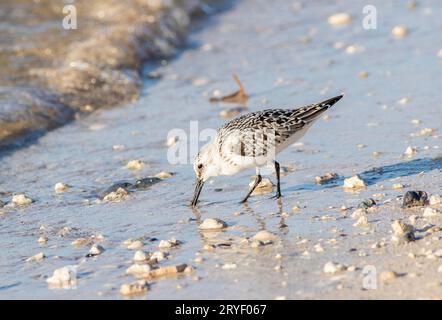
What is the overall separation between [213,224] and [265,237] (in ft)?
1.62

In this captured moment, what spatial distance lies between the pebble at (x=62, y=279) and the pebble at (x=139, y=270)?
1.09 ft

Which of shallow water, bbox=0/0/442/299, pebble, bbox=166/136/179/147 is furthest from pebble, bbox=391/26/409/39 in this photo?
pebble, bbox=166/136/179/147

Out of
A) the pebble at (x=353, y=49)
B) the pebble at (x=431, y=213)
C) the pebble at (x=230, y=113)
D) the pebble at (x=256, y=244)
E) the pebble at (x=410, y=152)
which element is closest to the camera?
the pebble at (x=256, y=244)

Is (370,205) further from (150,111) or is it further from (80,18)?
(80,18)

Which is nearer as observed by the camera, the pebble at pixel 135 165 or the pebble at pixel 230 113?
the pebble at pixel 135 165

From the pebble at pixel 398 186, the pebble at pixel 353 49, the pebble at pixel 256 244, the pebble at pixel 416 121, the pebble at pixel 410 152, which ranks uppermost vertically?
the pebble at pixel 353 49

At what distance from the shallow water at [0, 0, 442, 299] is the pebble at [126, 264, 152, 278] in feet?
0.18

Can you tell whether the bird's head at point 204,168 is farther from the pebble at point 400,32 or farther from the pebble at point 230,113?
the pebble at point 400,32

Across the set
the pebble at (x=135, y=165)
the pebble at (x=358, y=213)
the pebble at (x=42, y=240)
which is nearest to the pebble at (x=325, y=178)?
the pebble at (x=358, y=213)

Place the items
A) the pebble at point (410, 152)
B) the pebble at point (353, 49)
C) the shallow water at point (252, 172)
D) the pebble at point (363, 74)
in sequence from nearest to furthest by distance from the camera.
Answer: the shallow water at point (252, 172), the pebble at point (410, 152), the pebble at point (363, 74), the pebble at point (353, 49)

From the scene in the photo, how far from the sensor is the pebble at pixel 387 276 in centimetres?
468

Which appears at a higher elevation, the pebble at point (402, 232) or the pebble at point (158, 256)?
the pebble at point (402, 232)

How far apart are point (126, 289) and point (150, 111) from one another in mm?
4989
